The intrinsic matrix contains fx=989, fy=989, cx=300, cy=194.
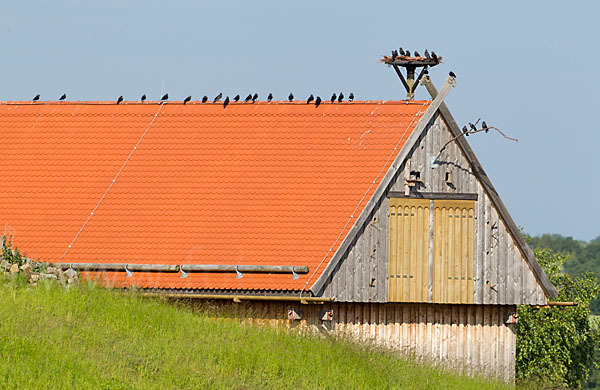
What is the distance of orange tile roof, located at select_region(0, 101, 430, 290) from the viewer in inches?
918

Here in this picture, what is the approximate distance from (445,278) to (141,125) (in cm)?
910

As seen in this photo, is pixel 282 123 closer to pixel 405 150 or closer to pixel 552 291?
pixel 405 150

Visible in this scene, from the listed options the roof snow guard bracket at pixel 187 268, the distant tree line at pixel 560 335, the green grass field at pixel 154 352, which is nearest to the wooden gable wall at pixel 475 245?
the roof snow guard bracket at pixel 187 268

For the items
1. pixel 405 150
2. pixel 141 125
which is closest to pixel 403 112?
pixel 405 150

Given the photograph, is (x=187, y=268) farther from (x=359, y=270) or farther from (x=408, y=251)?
(x=408, y=251)

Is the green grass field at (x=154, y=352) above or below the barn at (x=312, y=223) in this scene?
below

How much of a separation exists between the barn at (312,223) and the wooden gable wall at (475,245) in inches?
1.2

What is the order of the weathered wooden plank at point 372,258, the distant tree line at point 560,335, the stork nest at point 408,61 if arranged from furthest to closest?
the distant tree line at point 560,335 < the stork nest at point 408,61 < the weathered wooden plank at point 372,258

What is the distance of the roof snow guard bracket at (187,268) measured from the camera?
22516 mm

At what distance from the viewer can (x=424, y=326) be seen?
23234mm

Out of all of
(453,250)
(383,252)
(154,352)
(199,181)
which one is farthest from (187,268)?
(453,250)

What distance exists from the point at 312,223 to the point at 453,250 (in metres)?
3.42

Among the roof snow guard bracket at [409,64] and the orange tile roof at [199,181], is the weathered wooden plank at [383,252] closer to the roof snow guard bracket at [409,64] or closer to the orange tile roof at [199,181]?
the orange tile roof at [199,181]

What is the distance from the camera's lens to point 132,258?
2330 cm
